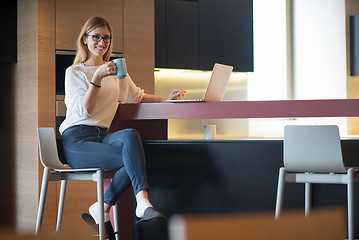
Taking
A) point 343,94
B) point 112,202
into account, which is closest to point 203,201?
point 112,202

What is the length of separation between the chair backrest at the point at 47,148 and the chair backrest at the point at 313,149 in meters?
1.20

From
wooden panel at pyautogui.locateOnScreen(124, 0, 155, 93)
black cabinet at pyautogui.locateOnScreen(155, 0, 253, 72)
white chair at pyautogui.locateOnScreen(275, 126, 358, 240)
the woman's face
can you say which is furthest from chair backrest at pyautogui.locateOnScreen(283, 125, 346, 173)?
black cabinet at pyautogui.locateOnScreen(155, 0, 253, 72)

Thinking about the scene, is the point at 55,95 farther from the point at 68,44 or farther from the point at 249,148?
the point at 249,148

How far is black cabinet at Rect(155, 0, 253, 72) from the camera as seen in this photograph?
5430mm

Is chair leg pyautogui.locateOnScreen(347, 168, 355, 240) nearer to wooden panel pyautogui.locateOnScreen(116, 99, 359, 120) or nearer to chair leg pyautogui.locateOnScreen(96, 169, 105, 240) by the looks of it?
wooden panel pyautogui.locateOnScreen(116, 99, 359, 120)

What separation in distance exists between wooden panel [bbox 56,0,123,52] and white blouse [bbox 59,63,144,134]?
A: 5.39ft

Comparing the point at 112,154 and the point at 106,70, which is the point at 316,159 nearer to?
the point at 112,154

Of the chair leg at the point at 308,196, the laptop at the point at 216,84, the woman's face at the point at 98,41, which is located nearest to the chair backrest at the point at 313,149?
the chair leg at the point at 308,196

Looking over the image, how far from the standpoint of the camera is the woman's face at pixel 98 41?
10.4 feet

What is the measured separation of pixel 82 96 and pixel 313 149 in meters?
1.27

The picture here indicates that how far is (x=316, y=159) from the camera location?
113 inches

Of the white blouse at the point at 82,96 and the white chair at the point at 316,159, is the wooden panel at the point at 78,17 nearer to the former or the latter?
the white blouse at the point at 82,96

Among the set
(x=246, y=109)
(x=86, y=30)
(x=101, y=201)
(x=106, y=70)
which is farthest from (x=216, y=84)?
(x=101, y=201)

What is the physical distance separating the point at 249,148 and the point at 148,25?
219 centimetres
